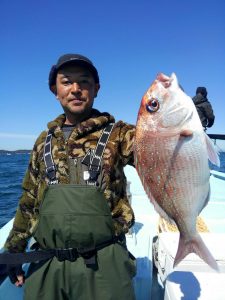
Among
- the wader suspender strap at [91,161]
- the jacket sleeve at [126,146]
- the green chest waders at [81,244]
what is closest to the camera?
the green chest waders at [81,244]

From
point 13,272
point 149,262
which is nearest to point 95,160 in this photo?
point 13,272

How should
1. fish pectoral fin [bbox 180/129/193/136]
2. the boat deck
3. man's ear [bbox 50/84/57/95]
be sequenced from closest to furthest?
fish pectoral fin [bbox 180/129/193/136], the boat deck, man's ear [bbox 50/84/57/95]

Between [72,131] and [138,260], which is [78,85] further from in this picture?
[138,260]

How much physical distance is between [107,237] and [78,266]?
29 centimetres

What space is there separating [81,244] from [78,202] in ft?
0.95

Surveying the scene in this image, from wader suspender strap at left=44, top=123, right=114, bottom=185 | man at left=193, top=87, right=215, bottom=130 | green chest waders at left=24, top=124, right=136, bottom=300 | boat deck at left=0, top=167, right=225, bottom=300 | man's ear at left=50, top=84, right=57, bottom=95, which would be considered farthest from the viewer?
man at left=193, top=87, right=215, bottom=130

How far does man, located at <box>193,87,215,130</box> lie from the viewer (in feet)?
21.1

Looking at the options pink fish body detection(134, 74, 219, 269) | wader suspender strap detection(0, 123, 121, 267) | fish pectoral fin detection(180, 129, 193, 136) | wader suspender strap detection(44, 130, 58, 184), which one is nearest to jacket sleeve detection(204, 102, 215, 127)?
wader suspender strap detection(0, 123, 121, 267)

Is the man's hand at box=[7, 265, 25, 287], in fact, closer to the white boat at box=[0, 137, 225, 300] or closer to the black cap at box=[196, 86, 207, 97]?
the white boat at box=[0, 137, 225, 300]

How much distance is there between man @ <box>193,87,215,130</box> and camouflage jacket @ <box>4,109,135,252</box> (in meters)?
4.20

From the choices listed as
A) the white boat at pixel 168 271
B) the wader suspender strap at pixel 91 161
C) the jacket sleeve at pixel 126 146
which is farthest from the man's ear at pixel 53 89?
the white boat at pixel 168 271

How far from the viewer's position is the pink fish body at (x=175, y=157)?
183cm

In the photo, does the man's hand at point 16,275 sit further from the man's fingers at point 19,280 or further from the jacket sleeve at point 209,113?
the jacket sleeve at point 209,113

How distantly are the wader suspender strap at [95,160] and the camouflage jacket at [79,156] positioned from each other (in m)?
0.04
